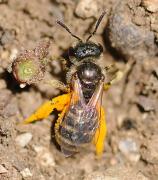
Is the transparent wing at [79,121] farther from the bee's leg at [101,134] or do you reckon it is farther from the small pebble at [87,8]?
the small pebble at [87,8]

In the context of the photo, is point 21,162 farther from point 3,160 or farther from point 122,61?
point 122,61

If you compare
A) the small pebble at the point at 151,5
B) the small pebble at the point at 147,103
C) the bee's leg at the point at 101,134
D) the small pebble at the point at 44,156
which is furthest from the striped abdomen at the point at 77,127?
the small pebble at the point at 151,5

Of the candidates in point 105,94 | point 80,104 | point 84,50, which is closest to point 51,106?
point 80,104

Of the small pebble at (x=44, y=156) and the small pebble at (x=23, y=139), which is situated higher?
the small pebble at (x=23, y=139)

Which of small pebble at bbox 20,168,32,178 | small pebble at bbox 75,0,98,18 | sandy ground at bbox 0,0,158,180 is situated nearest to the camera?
small pebble at bbox 20,168,32,178

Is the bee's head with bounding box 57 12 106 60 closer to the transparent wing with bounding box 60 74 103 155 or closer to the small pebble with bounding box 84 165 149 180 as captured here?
the transparent wing with bounding box 60 74 103 155

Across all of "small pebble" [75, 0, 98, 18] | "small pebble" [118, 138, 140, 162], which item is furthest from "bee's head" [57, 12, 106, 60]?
"small pebble" [118, 138, 140, 162]
